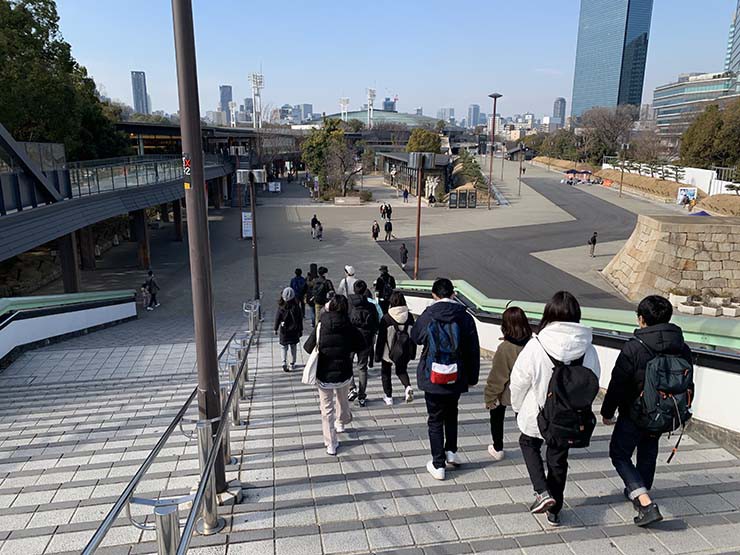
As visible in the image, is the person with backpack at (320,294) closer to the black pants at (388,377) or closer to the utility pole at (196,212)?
the black pants at (388,377)

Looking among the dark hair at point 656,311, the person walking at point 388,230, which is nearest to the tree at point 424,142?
the person walking at point 388,230

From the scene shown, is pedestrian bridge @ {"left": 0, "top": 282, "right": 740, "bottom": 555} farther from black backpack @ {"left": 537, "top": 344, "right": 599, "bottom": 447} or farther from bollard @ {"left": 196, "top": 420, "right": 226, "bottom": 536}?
black backpack @ {"left": 537, "top": 344, "right": 599, "bottom": 447}

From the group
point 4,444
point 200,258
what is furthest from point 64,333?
point 200,258

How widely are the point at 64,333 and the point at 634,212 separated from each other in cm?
3474

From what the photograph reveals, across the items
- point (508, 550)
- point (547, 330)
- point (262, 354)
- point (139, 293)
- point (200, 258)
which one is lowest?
point (139, 293)

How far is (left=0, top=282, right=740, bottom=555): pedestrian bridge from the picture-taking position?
10.5 ft

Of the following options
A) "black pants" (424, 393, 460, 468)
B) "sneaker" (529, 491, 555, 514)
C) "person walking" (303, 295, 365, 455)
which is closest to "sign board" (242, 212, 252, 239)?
"person walking" (303, 295, 365, 455)

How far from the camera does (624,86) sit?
603ft

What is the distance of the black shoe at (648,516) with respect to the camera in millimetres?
3238

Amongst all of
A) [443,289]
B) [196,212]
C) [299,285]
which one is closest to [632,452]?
[443,289]

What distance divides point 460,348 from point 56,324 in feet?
35.4

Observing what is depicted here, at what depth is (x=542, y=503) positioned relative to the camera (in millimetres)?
3305

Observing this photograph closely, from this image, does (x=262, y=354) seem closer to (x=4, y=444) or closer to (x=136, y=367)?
(x=136, y=367)

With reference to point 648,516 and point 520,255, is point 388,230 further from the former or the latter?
point 648,516
